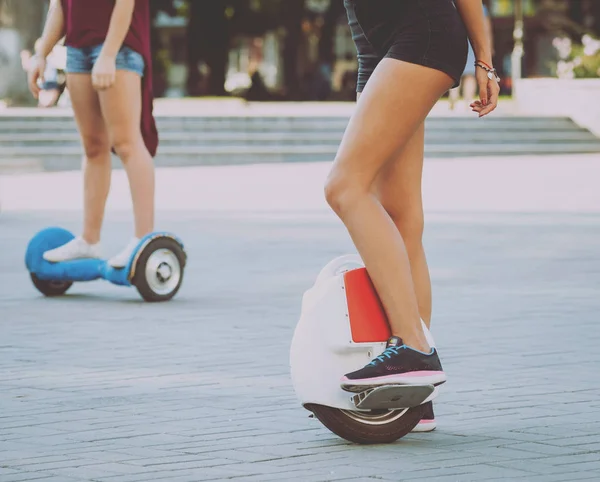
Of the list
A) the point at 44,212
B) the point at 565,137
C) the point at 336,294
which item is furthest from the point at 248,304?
the point at 565,137

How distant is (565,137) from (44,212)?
10472 mm

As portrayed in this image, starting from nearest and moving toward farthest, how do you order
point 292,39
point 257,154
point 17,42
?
point 257,154 → point 17,42 → point 292,39

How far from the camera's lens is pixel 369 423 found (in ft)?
13.6

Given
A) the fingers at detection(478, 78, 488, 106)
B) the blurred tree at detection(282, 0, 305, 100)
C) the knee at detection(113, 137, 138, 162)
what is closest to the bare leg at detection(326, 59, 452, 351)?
the fingers at detection(478, 78, 488, 106)

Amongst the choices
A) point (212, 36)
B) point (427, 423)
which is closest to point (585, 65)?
point (427, 423)

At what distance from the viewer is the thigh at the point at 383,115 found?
4.03 meters

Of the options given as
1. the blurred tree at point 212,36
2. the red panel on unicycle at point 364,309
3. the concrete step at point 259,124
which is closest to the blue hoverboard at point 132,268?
the red panel on unicycle at point 364,309

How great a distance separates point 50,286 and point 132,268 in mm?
665

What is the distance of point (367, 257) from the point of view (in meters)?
4.08

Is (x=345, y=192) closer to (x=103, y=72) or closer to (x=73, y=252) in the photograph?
(x=103, y=72)

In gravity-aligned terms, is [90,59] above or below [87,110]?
above

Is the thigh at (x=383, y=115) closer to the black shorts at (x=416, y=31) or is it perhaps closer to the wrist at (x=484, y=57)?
the black shorts at (x=416, y=31)

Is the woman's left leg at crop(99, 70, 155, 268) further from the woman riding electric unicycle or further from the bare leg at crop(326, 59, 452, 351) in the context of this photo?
the bare leg at crop(326, 59, 452, 351)

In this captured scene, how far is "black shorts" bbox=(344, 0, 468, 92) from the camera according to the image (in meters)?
4.04
